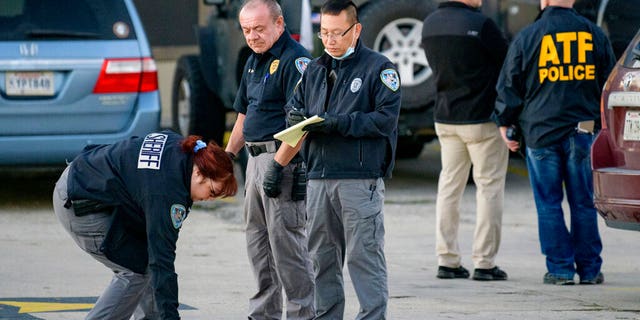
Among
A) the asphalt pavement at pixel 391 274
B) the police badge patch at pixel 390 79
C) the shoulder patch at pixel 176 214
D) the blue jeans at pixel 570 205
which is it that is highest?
the police badge patch at pixel 390 79

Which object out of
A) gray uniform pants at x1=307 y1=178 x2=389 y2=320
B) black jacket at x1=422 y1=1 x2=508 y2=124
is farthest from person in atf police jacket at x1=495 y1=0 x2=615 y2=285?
gray uniform pants at x1=307 y1=178 x2=389 y2=320

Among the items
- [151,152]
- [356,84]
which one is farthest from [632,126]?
[151,152]

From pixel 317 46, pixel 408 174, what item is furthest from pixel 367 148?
pixel 408 174

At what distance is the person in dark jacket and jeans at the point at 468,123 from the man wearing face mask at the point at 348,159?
6.28 ft

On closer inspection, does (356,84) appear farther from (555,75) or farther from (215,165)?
(555,75)

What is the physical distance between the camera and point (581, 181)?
7.67m

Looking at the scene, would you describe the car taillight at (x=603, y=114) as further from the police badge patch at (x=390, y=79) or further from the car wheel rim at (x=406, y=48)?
the car wheel rim at (x=406, y=48)

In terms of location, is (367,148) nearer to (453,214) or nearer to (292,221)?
(292,221)

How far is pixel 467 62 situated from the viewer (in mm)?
7926

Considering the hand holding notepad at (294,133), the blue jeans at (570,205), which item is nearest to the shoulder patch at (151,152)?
the hand holding notepad at (294,133)

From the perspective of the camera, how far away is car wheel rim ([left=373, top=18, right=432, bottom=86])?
1097 cm

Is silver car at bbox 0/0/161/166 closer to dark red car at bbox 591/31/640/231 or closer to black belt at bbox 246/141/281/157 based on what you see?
black belt at bbox 246/141/281/157

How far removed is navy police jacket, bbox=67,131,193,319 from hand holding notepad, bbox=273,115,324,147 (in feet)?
1.67

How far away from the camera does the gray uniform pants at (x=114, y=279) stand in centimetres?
554
